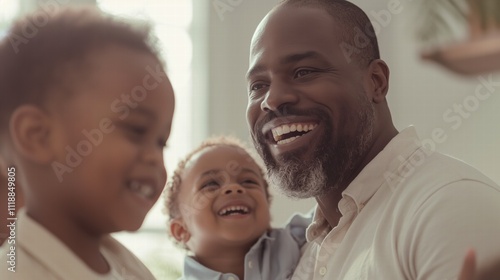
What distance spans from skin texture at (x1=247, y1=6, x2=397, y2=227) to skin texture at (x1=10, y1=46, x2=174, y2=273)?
79 centimetres

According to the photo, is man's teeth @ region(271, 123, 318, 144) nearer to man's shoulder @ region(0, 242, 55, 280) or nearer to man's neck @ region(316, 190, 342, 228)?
man's neck @ region(316, 190, 342, 228)

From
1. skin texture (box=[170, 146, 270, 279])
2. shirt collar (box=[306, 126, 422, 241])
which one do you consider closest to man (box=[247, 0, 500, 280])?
shirt collar (box=[306, 126, 422, 241])

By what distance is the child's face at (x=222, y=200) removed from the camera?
1438 millimetres

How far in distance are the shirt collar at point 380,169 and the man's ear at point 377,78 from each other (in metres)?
0.12

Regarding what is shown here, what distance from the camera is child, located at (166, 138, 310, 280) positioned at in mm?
1429

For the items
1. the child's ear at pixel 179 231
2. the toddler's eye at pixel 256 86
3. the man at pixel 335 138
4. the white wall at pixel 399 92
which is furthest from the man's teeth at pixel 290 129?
the white wall at pixel 399 92

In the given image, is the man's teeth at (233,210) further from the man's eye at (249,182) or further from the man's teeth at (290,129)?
the man's teeth at (290,129)

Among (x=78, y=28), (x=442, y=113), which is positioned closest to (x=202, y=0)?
(x=442, y=113)

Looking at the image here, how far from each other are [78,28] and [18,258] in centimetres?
16

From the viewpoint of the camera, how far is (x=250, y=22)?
2.94 metres

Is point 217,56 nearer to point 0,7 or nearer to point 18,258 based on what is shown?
point 0,7

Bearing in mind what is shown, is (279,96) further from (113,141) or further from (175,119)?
(175,119)

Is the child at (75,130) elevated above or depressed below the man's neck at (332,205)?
above

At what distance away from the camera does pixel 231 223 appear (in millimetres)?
1423
